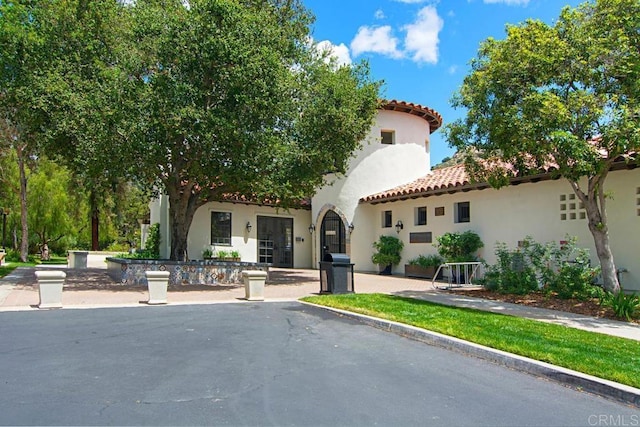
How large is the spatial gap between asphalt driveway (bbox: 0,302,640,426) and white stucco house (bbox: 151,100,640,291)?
8.52 m

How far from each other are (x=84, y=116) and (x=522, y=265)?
12577 millimetres

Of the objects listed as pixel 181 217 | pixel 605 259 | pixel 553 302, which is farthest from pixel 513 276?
pixel 181 217

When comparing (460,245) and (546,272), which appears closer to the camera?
(546,272)

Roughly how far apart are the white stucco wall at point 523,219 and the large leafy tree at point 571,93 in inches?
73.6

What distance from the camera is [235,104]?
12977 millimetres

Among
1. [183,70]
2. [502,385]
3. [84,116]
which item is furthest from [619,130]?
[84,116]

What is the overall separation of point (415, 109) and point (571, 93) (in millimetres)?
12575

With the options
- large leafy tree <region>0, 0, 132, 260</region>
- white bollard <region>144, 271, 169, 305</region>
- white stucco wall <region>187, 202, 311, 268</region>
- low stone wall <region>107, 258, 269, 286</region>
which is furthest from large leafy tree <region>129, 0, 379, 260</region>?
white stucco wall <region>187, 202, 311, 268</region>

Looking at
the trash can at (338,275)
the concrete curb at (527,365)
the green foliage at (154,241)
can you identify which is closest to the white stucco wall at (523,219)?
the trash can at (338,275)

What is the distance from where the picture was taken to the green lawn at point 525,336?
19.1ft

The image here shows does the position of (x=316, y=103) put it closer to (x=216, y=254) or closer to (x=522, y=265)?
(x=522, y=265)

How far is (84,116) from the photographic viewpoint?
12969 mm

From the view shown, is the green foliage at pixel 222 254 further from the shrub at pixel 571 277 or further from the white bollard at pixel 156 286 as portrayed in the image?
the shrub at pixel 571 277

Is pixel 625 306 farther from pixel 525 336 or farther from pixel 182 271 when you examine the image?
pixel 182 271
